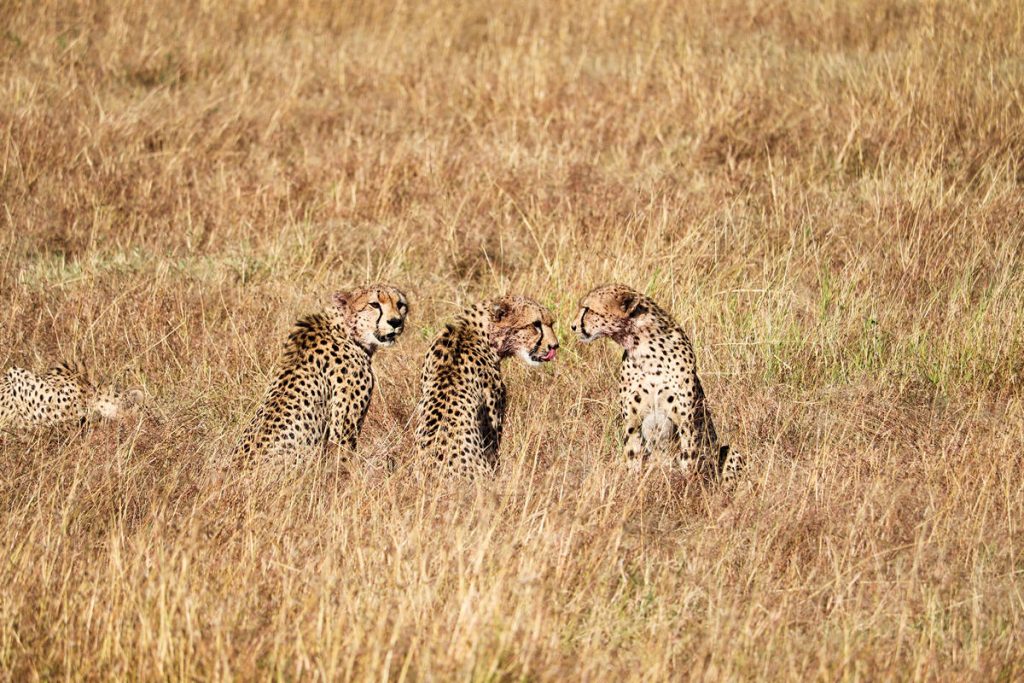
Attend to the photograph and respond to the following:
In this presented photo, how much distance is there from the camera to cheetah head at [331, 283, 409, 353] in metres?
4.76

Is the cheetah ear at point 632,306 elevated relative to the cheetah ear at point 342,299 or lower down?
elevated

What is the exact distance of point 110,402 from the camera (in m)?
5.01

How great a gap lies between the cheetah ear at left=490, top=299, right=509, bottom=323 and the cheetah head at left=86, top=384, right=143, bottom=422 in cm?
134

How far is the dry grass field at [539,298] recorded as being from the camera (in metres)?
3.26

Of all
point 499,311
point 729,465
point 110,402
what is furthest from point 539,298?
point 110,402

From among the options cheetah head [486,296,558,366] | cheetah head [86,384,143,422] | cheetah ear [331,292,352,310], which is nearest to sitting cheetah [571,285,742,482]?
cheetah head [486,296,558,366]

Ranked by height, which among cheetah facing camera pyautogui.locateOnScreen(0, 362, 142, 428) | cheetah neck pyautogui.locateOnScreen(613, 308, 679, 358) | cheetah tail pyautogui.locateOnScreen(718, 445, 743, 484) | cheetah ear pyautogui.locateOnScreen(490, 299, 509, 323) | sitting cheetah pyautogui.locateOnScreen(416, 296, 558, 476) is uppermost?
cheetah neck pyautogui.locateOnScreen(613, 308, 679, 358)

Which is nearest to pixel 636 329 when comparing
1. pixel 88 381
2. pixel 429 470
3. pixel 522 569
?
pixel 429 470

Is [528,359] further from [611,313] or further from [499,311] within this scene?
[611,313]

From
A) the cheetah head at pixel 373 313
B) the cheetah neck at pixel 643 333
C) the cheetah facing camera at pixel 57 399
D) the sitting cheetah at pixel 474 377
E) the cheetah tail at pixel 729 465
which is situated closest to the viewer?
the sitting cheetah at pixel 474 377

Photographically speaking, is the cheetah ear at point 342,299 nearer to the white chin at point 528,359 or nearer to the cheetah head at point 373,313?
the cheetah head at point 373,313

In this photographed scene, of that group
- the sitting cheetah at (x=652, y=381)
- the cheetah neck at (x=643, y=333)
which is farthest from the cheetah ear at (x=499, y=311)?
the cheetah neck at (x=643, y=333)

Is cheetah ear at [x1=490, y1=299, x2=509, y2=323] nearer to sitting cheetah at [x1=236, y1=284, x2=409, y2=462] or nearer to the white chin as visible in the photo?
the white chin

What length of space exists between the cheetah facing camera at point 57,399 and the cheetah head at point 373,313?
0.87 m
